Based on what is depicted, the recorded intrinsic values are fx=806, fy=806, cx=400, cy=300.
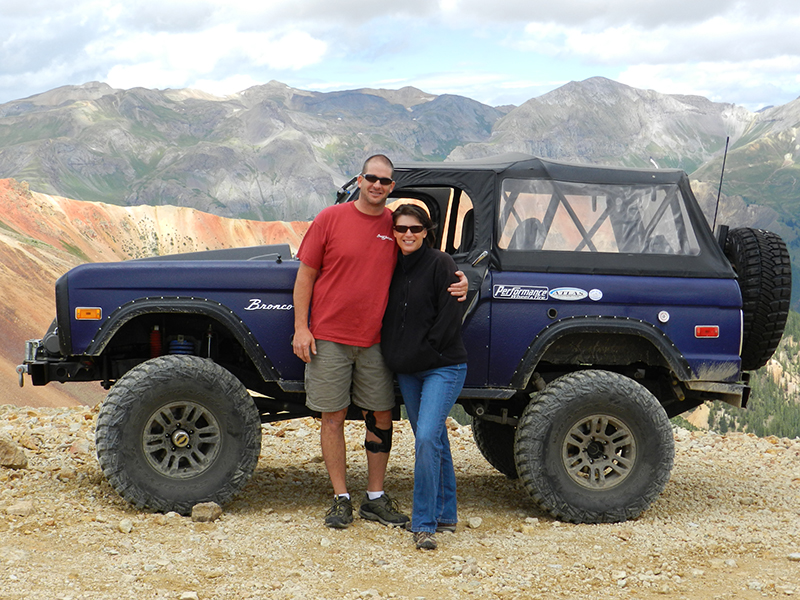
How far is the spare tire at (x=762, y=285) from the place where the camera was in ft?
18.0

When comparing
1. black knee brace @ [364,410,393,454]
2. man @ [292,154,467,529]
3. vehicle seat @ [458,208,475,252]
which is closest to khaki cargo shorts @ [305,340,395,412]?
man @ [292,154,467,529]

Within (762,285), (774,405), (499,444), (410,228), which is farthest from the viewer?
(774,405)

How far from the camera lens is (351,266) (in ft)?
16.0

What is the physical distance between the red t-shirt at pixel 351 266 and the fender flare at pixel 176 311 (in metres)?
Answer: 0.62

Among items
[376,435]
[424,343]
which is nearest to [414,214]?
[424,343]

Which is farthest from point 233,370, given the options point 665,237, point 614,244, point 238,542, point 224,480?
point 665,237

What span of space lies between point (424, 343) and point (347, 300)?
54 cm

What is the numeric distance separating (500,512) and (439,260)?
2.15 meters

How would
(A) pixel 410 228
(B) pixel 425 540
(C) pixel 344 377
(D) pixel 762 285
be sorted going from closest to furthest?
1. (A) pixel 410 228
2. (B) pixel 425 540
3. (C) pixel 344 377
4. (D) pixel 762 285

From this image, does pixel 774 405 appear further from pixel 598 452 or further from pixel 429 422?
pixel 429 422

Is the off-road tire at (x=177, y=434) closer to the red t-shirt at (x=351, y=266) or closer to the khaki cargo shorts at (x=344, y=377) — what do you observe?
the khaki cargo shorts at (x=344, y=377)

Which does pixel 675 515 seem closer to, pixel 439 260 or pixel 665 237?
pixel 665 237

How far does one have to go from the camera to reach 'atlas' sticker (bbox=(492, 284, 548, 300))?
535cm

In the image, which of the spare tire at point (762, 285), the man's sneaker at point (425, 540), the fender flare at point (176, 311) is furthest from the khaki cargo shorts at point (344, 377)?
the spare tire at point (762, 285)
